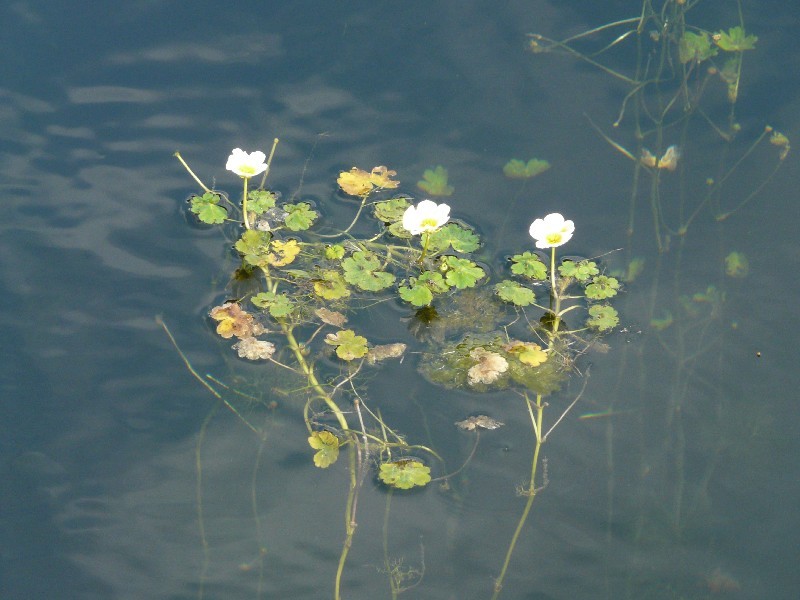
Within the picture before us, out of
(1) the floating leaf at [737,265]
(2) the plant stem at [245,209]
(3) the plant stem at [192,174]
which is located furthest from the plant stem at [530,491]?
(3) the plant stem at [192,174]

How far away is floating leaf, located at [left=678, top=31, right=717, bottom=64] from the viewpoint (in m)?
3.50

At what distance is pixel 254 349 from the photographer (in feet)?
8.88

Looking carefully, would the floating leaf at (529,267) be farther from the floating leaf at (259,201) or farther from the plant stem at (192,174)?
the plant stem at (192,174)

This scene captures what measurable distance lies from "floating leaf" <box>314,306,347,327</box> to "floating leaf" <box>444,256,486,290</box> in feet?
1.20

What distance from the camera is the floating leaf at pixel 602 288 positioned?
2.81 metres

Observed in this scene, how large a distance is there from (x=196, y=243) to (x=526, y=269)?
1.14 meters

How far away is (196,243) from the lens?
3018 millimetres

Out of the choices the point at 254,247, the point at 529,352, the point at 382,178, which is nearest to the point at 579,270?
the point at 529,352

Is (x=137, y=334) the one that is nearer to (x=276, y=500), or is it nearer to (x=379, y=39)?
(x=276, y=500)

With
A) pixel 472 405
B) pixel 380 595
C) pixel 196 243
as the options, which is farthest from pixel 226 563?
pixel 196 243

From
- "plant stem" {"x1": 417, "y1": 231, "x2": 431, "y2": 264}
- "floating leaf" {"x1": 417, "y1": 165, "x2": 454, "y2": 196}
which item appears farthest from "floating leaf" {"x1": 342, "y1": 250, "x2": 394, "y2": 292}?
"floating leaf" {"x1": 417, "y1": 165, "x2": 454, "y2": 196}

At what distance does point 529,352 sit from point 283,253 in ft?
2.96

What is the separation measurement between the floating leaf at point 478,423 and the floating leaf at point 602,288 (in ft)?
1.85

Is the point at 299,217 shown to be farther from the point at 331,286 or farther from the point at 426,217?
the point at 426,217
